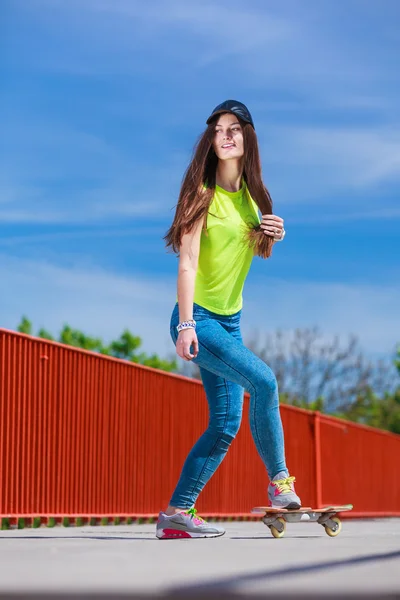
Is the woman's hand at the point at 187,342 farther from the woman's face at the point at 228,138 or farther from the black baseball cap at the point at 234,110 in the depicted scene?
the black baseball cap at the point at 234,110

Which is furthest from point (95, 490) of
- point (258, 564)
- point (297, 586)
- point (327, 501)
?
point (327, 501)

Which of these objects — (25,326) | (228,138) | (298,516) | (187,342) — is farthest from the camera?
(25,326)

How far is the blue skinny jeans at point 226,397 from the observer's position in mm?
4949

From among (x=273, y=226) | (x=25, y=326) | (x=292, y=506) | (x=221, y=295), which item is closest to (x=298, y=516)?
(x=292, y=506)

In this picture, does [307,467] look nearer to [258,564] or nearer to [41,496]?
[41,496]

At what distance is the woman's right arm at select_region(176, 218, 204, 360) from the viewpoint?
490 centimetres

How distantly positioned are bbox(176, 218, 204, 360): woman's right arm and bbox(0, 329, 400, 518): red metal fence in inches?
138

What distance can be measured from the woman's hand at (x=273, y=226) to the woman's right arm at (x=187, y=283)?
30cm

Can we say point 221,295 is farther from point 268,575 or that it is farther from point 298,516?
point 268,575

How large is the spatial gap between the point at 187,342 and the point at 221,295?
0.38m

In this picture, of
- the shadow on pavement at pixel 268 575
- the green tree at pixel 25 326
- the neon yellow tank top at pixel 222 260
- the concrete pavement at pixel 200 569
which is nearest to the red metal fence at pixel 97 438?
the neon yellow tank top at pixel 222 260

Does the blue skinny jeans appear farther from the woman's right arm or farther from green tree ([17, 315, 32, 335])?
green tree ([17, 315, 32, 335])

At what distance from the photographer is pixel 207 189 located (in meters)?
5.19

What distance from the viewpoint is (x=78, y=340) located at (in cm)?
6284
